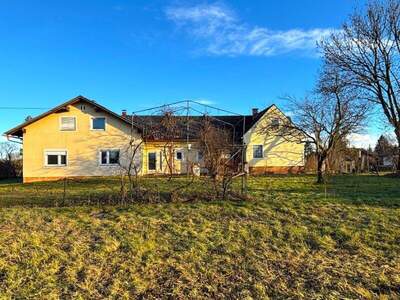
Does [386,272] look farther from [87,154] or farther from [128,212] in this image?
[87,154]

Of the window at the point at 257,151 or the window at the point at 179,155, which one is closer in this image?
the window at the point at 179,155

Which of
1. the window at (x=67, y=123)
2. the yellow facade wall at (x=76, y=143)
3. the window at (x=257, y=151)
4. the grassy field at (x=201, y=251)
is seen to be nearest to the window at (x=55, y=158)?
the yellow facade wall at (x=76, y=143)

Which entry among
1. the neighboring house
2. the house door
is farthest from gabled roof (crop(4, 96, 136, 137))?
the house door

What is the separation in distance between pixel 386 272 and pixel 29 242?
628cm

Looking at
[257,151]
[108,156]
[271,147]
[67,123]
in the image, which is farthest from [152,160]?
[271,147]

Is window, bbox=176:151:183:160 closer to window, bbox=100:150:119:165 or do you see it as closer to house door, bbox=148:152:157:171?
house door, bbox=148:152:157:171

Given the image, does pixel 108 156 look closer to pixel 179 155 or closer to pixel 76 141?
pixel 76 141

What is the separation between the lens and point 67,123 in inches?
993

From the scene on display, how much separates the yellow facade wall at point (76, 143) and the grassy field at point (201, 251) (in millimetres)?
15289

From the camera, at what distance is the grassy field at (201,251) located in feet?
16.5

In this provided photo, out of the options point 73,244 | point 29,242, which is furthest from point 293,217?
point 29,242

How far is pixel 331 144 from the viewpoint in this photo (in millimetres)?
19516

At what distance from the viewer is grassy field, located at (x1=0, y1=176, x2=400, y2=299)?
5.04 m

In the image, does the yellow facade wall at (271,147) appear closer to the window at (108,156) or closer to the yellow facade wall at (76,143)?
the yellow facade wall at (76,143)
